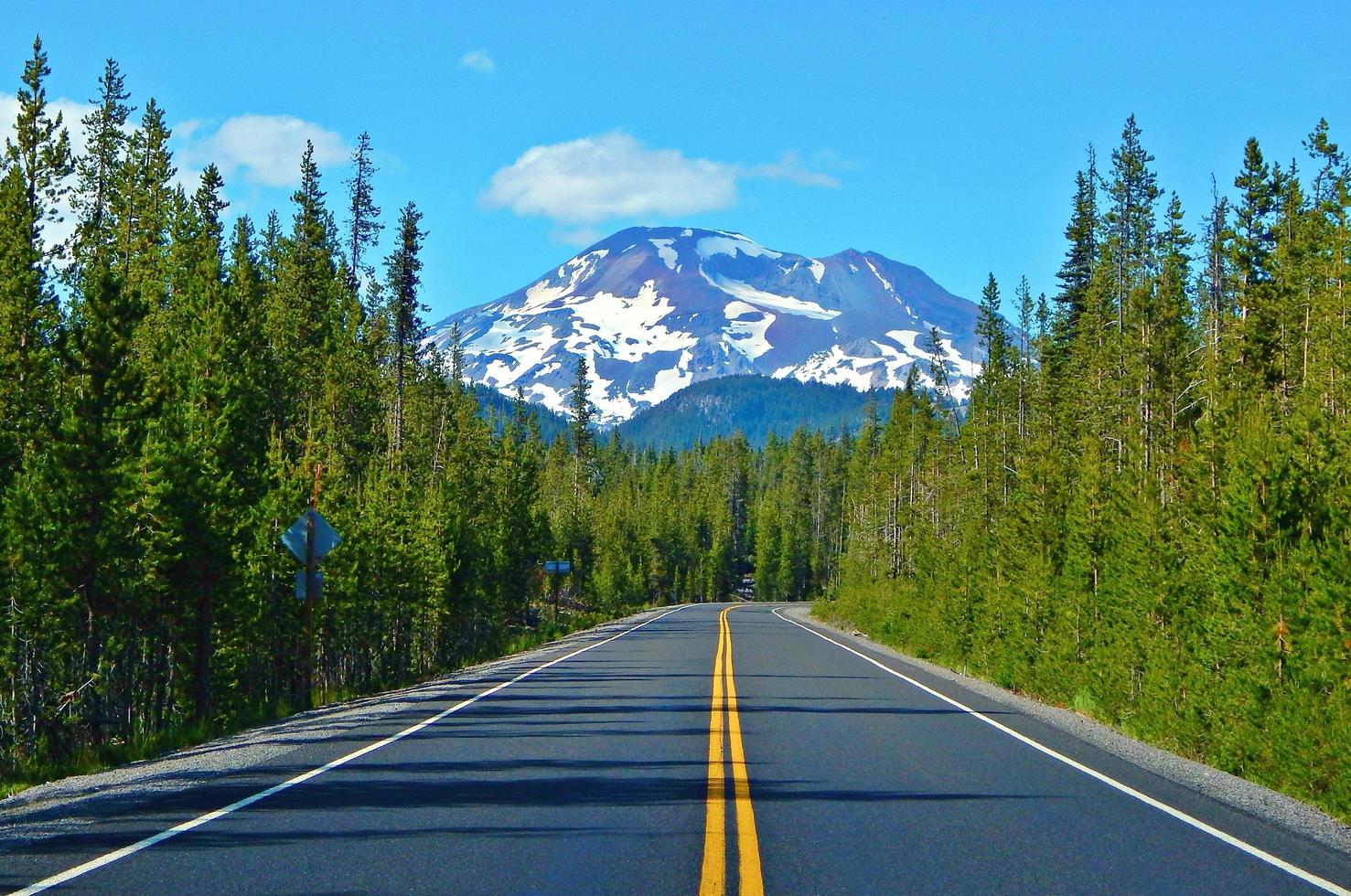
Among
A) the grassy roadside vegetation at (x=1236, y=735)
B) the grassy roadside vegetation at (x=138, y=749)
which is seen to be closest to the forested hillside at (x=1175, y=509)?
the grassy roadside vegetation at (x=1236, y=735)

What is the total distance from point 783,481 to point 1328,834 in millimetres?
Result: 143397

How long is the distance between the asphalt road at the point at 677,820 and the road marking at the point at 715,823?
3 cm

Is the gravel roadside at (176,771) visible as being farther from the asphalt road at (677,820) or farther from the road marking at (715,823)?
the road marking at (715,823)

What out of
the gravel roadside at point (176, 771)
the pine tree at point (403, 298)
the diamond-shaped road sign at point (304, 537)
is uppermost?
the pine tree at point (403, 298)

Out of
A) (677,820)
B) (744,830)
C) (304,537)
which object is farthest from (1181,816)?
(304,537)

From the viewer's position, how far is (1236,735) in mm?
13656

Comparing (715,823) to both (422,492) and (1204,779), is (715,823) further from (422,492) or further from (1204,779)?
(422,492)

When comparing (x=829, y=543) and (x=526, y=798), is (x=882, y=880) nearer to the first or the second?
(x=526, y=798)

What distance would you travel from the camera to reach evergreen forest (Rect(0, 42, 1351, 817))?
47.3ft

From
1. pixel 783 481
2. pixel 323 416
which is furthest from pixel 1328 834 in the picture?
pixel 783 481

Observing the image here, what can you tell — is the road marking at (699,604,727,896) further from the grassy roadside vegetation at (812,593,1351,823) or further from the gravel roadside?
the grassy roadside vegetation at (812,593,1351,823)

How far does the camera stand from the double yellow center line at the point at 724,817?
7.06 meters

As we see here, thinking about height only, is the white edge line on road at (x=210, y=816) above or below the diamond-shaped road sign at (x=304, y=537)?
below

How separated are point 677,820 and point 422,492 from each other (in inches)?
1602
